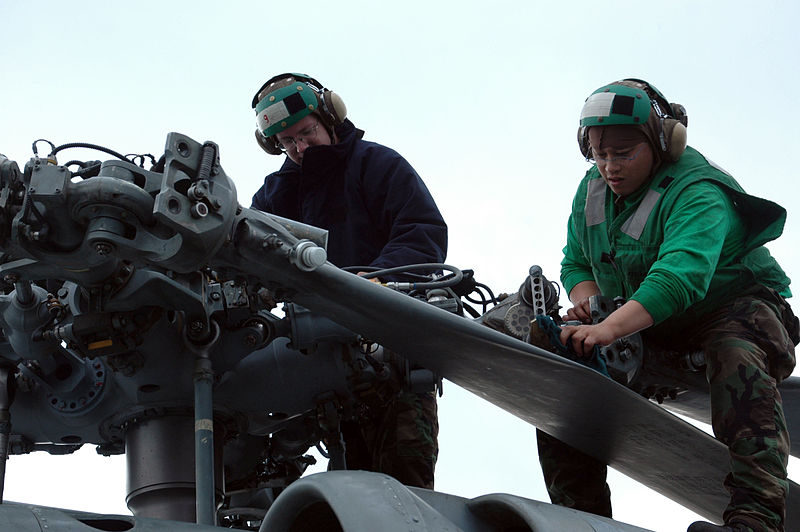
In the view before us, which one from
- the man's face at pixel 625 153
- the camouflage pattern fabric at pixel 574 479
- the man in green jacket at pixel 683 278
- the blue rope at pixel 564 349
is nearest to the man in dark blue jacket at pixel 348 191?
the camouflage pattern fabric at pixel 574 479

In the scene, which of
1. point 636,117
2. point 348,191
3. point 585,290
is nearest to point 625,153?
point 636,117

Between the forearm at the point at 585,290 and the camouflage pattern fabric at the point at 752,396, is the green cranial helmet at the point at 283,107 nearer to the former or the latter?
the forearm at the point at 585,290

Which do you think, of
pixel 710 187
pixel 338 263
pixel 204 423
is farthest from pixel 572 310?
pixel 204 423

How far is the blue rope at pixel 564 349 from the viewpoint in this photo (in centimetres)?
568

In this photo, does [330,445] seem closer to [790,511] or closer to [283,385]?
[283,385]

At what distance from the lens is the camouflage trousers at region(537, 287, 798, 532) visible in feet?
17.9

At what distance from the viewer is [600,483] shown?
6582 millimetres

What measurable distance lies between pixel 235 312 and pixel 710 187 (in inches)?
96.8

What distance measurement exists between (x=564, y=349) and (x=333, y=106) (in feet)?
8.54

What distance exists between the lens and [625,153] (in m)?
6.39

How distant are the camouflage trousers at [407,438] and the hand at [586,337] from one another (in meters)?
1.36

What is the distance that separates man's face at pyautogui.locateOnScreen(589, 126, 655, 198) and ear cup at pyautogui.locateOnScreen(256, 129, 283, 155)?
2.22 m

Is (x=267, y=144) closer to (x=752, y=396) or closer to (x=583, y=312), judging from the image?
(x=583, y=312)

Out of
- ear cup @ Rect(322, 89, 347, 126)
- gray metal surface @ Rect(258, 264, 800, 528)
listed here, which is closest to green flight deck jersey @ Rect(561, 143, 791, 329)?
gray metal surface @ Rect(258, 264, 800, 528)
